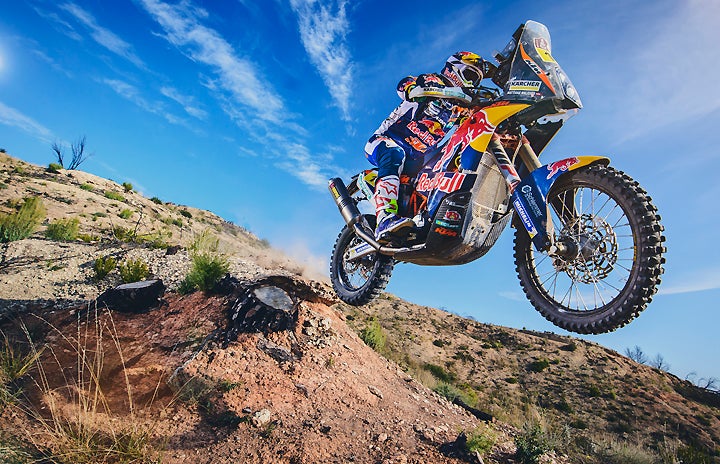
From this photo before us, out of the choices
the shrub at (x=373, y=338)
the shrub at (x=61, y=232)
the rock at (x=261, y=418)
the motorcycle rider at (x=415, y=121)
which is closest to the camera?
the motorcycle rider at (x=415, y=121)

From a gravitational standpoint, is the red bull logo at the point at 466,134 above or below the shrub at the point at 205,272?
above

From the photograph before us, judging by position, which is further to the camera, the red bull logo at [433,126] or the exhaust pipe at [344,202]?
the exhaust pipe at [344,202]

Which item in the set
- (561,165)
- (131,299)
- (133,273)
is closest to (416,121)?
(561,165)

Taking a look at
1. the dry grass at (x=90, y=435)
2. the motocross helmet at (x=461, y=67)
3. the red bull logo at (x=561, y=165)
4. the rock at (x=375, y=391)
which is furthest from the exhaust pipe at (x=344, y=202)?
the dry grass at (x=90, y=435)

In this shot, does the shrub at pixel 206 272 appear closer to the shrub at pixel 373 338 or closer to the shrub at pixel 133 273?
the shrub at pixel 133 273

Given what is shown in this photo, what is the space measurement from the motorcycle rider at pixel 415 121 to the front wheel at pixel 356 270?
0.77 metres

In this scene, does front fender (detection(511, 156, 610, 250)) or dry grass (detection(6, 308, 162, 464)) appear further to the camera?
dry grass (detection(6, 308, 162, 464))

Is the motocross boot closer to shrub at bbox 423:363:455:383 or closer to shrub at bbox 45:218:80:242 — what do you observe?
shrub at bbox 45:218:80:242

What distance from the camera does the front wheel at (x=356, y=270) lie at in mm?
6676

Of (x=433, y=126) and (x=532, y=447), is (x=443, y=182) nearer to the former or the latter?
(x=433, y=126)

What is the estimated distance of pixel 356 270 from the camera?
7516mm

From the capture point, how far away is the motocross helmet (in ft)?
17.0

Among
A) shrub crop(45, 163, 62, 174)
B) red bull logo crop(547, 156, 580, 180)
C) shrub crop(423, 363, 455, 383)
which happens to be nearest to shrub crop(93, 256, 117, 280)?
red bull logo crop(547, 156, 580, 180)

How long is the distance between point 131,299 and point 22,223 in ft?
28.5
